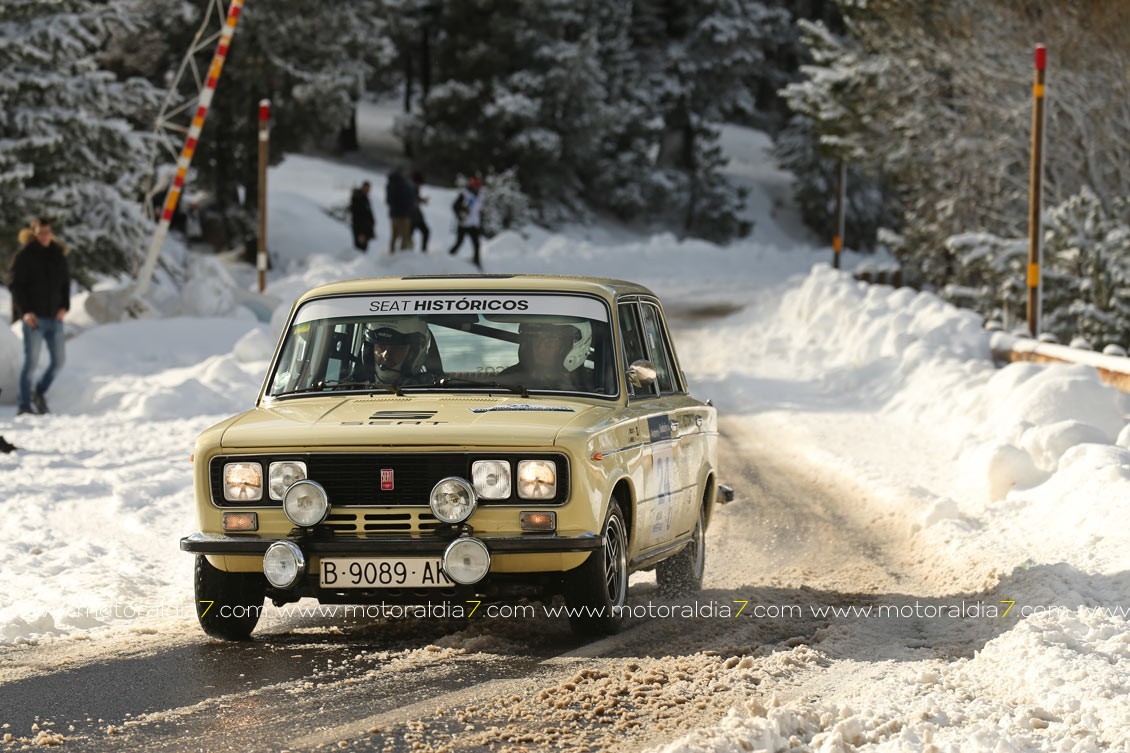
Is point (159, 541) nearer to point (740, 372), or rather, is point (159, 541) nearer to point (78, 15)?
point (740, 372)

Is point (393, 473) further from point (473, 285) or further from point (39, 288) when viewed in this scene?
point (39, 288)

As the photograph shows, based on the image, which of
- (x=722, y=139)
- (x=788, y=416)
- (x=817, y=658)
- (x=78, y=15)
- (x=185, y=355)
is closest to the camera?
(x=817, y=658)

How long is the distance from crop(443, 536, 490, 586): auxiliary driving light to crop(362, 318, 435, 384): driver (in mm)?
1379

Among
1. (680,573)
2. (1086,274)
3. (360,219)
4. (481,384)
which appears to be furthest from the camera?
(360,219)

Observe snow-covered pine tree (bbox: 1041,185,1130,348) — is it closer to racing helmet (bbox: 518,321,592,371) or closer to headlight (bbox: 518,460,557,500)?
racing helmet (bbox: 518,321,592,371)

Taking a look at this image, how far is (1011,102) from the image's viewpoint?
30.5 meters

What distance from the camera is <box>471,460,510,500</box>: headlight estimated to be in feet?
22.3

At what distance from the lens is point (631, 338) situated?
842cm

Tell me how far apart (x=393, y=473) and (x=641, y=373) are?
61.3 inches

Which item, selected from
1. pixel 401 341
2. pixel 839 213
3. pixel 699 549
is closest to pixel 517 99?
pixel 839 213

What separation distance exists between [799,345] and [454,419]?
715 inches

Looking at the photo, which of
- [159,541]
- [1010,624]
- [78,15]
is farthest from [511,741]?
[78,15]

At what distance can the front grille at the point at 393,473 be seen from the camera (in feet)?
22.4

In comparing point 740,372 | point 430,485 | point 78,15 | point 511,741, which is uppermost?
point 78,15
